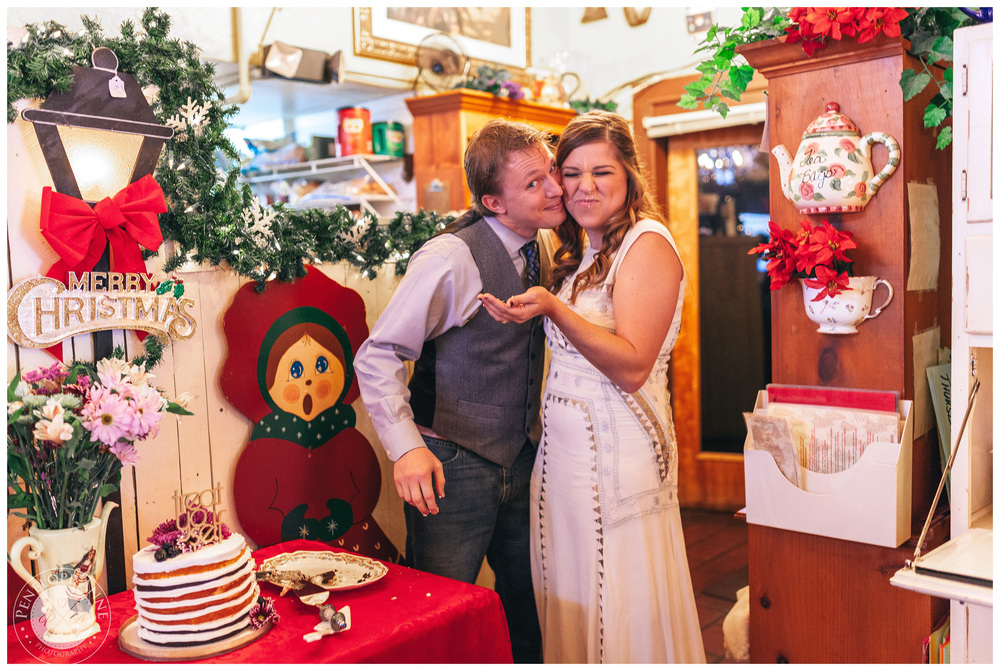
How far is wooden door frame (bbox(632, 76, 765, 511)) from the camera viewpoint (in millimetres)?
4270

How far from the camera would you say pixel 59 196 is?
5.02ft

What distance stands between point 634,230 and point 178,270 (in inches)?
40.7

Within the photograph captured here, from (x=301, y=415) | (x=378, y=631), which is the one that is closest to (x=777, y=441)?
(x=378, y=631)

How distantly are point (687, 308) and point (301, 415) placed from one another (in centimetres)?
278

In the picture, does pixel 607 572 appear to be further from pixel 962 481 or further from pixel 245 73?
pixel 245 73

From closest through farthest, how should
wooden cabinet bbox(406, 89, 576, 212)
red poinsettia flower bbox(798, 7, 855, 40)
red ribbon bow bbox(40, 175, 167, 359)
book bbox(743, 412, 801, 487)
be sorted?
1. red ribbon bow bbox(40, 175, 167, 359)
2. red poinsettia flower bbox(798, 7, 855, 40)
3. book bbox(743, 412, 801, 487)
4. wooden cabinet bbox(406, 89, 576, 212)

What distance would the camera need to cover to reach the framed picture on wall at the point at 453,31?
3941 millimetres

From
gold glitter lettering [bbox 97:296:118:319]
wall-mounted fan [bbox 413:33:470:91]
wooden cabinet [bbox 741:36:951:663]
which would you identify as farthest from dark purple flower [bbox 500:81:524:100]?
gold glitter lettering [bbox 97:296:118:319]

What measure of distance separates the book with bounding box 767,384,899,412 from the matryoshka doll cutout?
3.69 ft

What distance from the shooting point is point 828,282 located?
74.4 inches

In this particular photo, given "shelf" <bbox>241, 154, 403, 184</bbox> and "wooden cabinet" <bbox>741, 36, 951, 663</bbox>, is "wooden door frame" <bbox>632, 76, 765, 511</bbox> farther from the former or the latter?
"wooden cabinet" <bbox>741, 36, 951, 663</bbox>

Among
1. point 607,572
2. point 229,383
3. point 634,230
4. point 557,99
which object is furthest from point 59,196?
point 557,99

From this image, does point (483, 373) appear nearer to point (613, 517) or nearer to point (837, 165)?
point (613, 517)

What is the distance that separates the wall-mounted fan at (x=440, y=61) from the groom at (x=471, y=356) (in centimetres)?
218
